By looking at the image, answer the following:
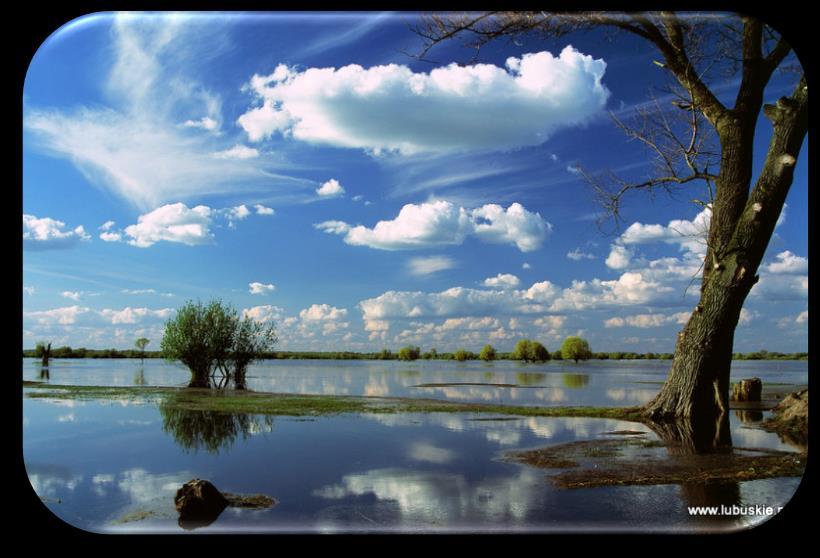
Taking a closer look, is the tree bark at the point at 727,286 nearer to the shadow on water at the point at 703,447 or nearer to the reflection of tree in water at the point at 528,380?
the shadow on water at the point at 703,447

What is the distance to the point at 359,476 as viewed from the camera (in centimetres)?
739

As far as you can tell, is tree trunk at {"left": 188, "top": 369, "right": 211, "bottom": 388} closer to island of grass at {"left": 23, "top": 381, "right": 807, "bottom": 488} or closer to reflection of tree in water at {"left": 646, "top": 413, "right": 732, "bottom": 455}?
island of grass at {"left": 23, "top": 381, "right": 807, "bottom": 488}

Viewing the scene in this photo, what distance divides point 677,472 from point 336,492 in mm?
4241

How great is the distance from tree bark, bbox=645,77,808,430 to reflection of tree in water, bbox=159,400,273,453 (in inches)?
314

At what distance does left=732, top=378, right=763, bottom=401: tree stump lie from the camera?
17094 mm

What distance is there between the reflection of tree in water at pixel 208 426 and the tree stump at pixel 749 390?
1345 centimetres

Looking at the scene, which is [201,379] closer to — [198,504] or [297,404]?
[297,404]

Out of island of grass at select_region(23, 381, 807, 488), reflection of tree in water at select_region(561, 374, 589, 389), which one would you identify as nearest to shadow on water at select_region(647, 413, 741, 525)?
island of grass at select_region(23, 381, 807, 488)

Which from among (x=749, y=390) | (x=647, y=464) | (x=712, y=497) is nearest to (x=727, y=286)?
(x=647, y=464)

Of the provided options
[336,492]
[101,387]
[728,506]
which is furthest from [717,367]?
[101,387]

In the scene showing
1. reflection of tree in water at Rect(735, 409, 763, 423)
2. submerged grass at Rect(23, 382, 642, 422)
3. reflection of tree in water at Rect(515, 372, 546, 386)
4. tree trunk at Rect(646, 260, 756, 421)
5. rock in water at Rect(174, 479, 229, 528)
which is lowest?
reflection of tree in water at Rect(515, 372, 546, 386)

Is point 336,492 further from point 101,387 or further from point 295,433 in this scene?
point 101,387

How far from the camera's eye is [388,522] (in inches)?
227

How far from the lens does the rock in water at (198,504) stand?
19.5 ft
